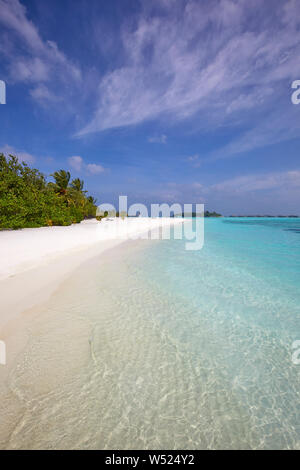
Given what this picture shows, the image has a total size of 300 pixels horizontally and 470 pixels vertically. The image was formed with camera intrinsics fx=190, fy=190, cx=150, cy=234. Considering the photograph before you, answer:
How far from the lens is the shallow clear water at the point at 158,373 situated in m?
1.66

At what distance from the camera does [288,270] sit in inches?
283

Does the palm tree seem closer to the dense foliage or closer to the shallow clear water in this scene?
the dense foliage

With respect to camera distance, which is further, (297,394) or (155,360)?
(155,360)

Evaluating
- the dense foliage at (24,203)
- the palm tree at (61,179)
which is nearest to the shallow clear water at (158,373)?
the dense foliage at (24,203)

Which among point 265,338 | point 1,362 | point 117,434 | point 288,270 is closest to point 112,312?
point 1,362

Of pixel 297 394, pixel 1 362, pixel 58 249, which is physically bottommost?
pixel 297 394

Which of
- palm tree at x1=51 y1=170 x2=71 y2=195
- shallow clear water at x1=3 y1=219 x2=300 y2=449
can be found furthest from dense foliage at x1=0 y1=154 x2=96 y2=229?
shallow clear water at x1=3 y1=219 x2=300 y2=449

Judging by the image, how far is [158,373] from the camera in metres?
2.33

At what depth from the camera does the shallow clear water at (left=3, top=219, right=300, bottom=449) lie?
166 cm

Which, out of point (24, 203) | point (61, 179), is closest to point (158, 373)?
point (24, 203)

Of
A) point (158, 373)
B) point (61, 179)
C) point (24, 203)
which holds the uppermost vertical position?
point (61, 179)

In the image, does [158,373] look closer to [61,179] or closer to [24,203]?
[24,203]
